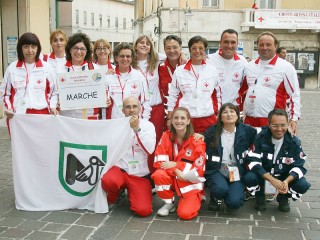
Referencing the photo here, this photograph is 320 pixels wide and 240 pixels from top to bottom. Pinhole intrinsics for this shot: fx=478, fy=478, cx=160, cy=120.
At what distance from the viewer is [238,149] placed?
5.67 meters

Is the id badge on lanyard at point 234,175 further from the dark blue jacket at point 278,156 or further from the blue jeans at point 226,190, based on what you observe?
the dark blue jacket at point 278,156

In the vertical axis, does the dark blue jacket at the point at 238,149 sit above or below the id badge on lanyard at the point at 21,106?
below

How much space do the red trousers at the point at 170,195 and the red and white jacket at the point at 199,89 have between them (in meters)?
0.98

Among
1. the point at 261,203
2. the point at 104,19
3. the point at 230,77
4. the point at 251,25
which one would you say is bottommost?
the point at 261,203

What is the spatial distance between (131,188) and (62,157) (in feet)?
2.93

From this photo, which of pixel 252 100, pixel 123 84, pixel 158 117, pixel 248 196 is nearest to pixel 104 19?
pixel 158 117

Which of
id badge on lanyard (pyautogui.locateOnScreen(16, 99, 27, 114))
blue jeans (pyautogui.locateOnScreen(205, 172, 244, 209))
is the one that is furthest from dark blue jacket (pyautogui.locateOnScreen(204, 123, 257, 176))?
id badge on lanyard (pyautogui.locateOnScreen(16, 99, 27, 114))

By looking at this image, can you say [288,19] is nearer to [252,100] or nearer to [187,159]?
[252,100]

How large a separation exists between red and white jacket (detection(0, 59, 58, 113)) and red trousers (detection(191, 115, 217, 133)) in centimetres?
177

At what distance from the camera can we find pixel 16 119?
18.6ft

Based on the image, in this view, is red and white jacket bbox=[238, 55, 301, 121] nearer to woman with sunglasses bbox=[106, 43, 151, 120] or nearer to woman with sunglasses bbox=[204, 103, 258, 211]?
woman with sunglasses bbox=[204, 103, 258, 211]

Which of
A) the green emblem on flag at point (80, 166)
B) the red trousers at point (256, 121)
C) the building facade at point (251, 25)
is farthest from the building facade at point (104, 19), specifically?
the green emblem on flag at point (80, 166)

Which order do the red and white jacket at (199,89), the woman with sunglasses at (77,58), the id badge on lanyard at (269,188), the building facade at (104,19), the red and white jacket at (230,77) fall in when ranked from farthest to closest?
the building facade at (104,19), the red and white jacket at (230,77), the woman with sunglasses at (77,58), the red and white jacket at (199,89), the id badge on lanyard at (269,188)

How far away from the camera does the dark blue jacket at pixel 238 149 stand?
567cm
